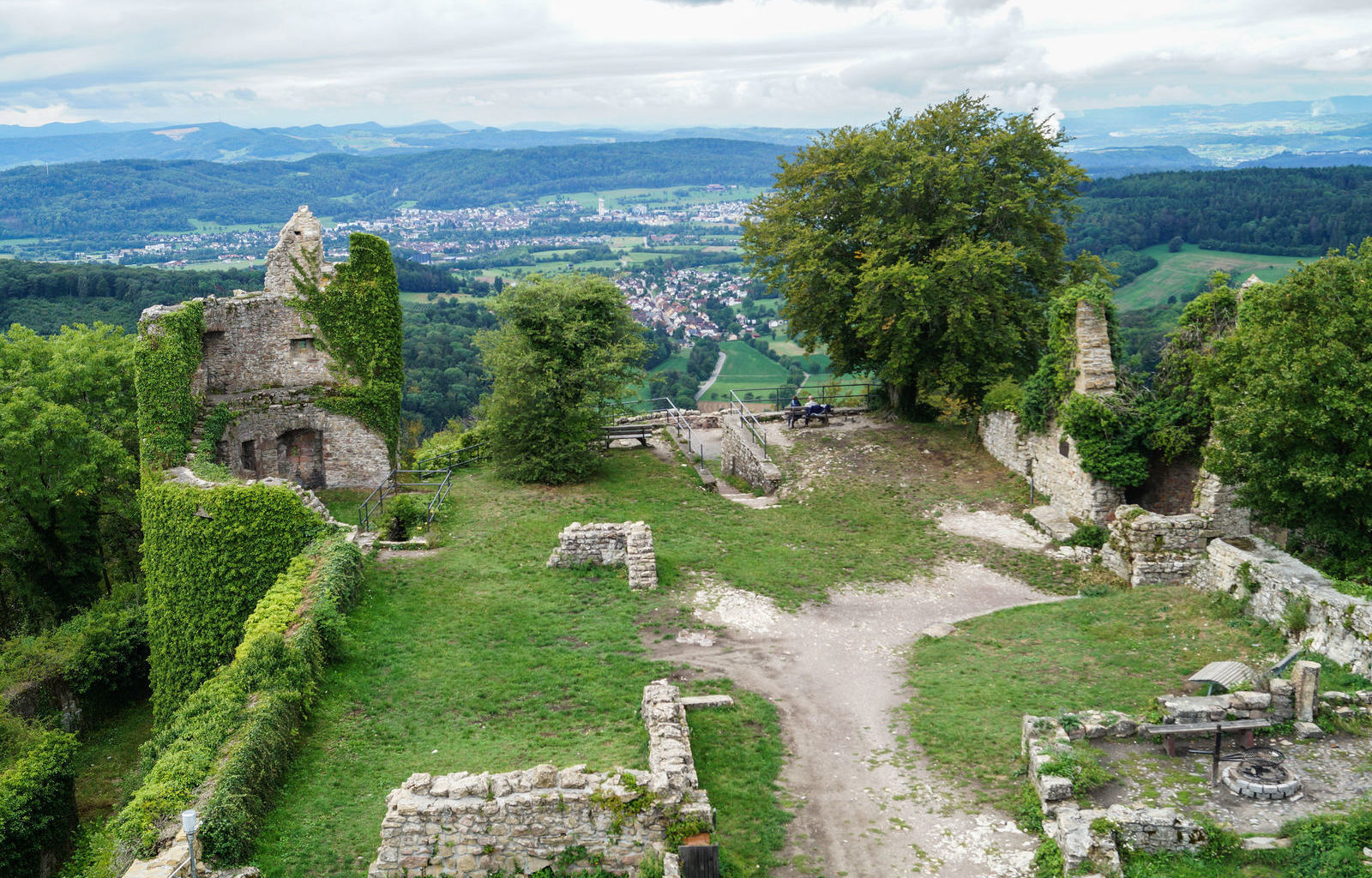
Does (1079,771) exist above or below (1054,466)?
below

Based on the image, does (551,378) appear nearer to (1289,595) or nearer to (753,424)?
(753,424)

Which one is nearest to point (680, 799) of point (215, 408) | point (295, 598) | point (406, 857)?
point (406, 857)

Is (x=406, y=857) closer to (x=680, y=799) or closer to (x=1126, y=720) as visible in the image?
(x=680, y=799)

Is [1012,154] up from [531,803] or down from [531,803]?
up

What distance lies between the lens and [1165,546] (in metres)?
19.9

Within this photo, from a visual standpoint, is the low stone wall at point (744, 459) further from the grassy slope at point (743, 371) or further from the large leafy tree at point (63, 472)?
the grassy slope at point (743, 371)

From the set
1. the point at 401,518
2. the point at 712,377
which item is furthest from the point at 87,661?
the point at 712,377

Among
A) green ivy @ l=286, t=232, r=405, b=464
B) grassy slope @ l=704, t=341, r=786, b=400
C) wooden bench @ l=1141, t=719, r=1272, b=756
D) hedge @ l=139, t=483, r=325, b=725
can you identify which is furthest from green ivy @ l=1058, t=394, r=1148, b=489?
grassy slope @ l=704, t=341, r=786, b=400

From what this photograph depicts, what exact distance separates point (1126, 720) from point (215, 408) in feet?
83.0

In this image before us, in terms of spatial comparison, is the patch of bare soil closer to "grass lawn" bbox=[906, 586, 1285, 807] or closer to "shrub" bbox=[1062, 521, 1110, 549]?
"shrub" bbox=[1062, 521, 1110, 549]

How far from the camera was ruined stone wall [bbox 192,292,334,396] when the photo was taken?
2862 cm

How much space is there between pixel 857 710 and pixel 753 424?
16.8 meters

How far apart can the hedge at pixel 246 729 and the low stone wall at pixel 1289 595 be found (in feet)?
52.3

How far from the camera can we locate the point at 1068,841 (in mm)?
10898
